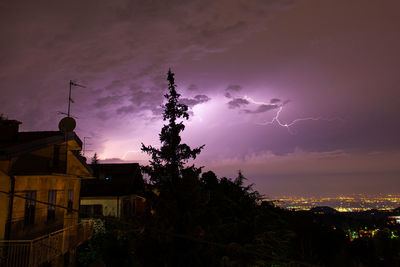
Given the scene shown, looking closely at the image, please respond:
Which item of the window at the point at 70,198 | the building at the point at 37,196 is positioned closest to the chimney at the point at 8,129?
the building at the point at 37,196

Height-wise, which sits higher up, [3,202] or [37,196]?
[37,196]

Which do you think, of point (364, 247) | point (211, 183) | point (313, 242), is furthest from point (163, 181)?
point (364, 247)

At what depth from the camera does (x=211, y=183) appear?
3369cm

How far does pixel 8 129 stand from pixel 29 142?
9.09 feet

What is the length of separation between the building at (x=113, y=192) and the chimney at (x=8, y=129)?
1036cm

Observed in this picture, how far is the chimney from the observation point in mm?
14039

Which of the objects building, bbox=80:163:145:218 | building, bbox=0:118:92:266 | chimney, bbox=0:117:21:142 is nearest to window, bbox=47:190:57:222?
building, bbox=0:118:92:266

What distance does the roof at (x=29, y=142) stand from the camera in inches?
449

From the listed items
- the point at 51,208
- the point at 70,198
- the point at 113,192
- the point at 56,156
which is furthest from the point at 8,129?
the point at 113,192

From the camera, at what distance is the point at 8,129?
14242 mm

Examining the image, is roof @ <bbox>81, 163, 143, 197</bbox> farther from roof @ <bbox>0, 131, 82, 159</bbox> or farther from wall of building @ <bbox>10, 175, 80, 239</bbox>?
roof @ <bbox>0, 131, 82, 159</bbox>

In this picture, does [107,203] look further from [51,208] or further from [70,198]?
[51,208]

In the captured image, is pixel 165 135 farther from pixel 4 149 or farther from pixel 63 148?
pixel 4 149

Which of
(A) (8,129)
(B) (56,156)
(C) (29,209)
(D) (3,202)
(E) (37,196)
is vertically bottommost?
(C) (29,209)
